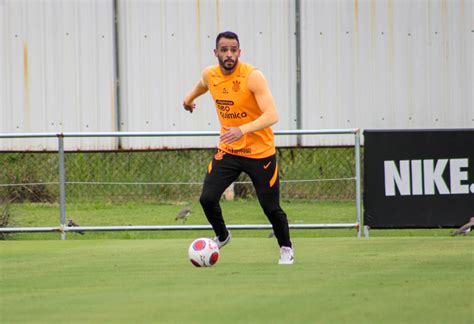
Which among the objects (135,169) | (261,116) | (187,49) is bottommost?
(135,169)

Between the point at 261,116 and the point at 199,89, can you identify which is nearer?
the point at 261,116

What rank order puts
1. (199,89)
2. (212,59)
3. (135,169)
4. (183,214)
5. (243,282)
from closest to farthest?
(243,282) < (199,89) < (183,214) < (212,59) < (135,169)

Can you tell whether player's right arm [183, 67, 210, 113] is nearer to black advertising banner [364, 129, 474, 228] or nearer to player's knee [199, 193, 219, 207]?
player's knee [199, 193, 219, 207]

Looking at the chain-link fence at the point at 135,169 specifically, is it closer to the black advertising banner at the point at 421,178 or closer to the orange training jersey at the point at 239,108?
the black advertising banner at the point at 421,178

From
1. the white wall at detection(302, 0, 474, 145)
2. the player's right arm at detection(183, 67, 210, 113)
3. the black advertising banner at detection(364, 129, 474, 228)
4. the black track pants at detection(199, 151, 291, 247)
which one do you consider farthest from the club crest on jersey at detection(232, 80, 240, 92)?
the white wall at detection(302, 0, 474, 145)

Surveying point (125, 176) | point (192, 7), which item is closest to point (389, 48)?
point (192, 7)

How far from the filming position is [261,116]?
31.3ft

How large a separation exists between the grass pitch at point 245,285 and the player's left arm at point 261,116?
3.88ft

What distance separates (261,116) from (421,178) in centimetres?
528

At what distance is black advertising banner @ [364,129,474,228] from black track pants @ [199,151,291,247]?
443 cm

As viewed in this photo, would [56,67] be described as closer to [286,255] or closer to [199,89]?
[199,89]

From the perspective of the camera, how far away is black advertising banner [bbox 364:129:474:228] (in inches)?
562

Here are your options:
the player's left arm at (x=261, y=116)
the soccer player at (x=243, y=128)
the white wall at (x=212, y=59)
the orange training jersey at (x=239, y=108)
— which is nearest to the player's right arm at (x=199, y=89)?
the soccer player at (x=243, y=128)

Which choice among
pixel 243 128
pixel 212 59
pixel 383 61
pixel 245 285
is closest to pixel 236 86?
pixel 243 128
